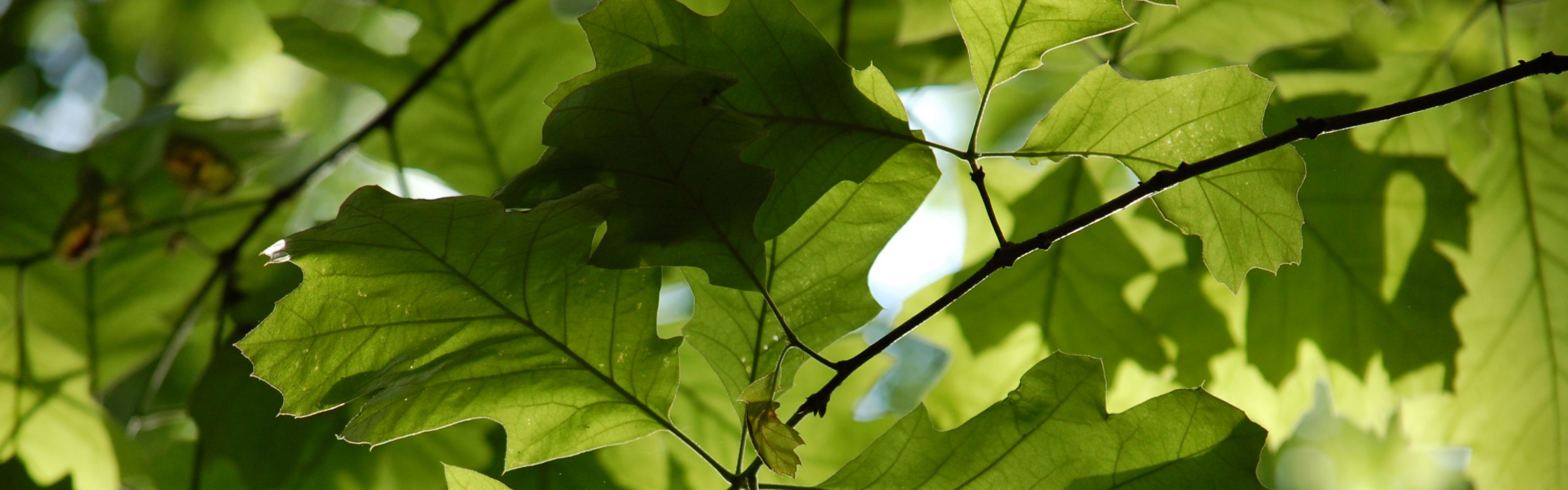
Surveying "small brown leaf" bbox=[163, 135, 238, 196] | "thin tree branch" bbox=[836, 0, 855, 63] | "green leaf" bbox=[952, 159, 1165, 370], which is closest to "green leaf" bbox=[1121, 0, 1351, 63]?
"green leaf" bbox=[952, 159, 1165, 370]

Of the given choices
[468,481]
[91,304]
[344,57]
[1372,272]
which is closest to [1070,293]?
[1372,272]

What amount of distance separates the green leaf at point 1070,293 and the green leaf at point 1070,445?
1.92ft

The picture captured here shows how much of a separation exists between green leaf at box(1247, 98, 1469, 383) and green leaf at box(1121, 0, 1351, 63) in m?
0.09

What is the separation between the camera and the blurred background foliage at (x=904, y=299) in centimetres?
112

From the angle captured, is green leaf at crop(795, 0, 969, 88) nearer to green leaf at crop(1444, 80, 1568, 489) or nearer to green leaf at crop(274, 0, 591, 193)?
green leaf at crop(274, 0, 591, 193)

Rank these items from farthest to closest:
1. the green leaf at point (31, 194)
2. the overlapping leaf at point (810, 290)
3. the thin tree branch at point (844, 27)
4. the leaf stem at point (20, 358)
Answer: the green leaf at point (31, 194) < the leaf stem at point (20, 358) < the thin tree branch at point (844, 27) < the overlapping leaf at point (810, 290)

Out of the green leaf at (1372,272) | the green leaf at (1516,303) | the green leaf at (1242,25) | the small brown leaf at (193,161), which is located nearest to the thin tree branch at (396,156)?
the small brown leaf at (193,161)

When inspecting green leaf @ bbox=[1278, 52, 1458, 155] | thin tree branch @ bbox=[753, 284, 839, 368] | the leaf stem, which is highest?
green leaf @ bbox=[1278, 52, 1458, 155]

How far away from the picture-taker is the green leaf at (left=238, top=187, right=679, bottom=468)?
51 cm

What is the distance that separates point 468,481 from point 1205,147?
495 millimetres

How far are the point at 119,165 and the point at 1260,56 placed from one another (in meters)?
1.67

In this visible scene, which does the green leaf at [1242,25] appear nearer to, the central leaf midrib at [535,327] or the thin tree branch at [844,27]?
the thin tree branch at [844,27]

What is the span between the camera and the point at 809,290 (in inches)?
24.3

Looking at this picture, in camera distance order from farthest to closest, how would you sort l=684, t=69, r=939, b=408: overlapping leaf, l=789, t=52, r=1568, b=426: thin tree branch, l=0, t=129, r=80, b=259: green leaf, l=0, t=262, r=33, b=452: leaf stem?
l=0, t=129, r=80, b=259: green leaf
l=0, t=262, r=33, b=452: leaf stem
l=684, t=69, r=939, b=408: overlapping leaf
l=789, t=52, r=1568, b=426: thin tree branch
